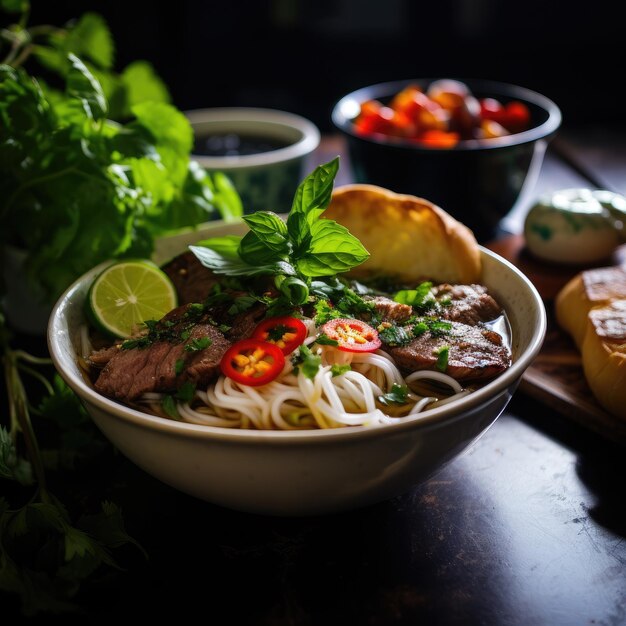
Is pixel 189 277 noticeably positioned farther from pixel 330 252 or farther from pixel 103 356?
pixel 330 252

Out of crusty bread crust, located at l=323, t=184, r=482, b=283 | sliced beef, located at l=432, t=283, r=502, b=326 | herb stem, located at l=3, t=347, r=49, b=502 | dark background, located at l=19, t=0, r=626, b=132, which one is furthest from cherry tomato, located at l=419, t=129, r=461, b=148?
dark background, located at l=19, t=0, r=626, b=132

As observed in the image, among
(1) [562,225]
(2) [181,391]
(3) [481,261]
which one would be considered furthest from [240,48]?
(2) [181,391]

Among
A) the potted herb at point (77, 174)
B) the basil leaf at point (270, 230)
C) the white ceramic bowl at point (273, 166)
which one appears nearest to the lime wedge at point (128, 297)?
the potted herb at point (77, 174)

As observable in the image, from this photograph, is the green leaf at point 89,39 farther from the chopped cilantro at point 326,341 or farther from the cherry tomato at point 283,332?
the chopped cilantro at point 326,341

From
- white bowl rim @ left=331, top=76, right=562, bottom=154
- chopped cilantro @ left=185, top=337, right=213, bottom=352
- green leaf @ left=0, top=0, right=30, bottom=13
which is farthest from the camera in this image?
white bowl rim @ left=331, top=76, right=562, bottom=154

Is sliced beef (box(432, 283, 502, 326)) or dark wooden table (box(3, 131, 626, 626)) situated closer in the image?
dark wooden table (box(3, 131, 626, 626))

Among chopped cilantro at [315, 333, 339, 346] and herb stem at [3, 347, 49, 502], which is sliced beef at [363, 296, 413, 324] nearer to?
chopped cilantro at [315, 333, 339, 346]

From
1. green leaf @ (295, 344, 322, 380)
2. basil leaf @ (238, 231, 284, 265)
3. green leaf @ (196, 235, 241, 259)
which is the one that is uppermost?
basil leaf @ (238, 231, 284, 265)

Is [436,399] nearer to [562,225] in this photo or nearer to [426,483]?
[426,483]
